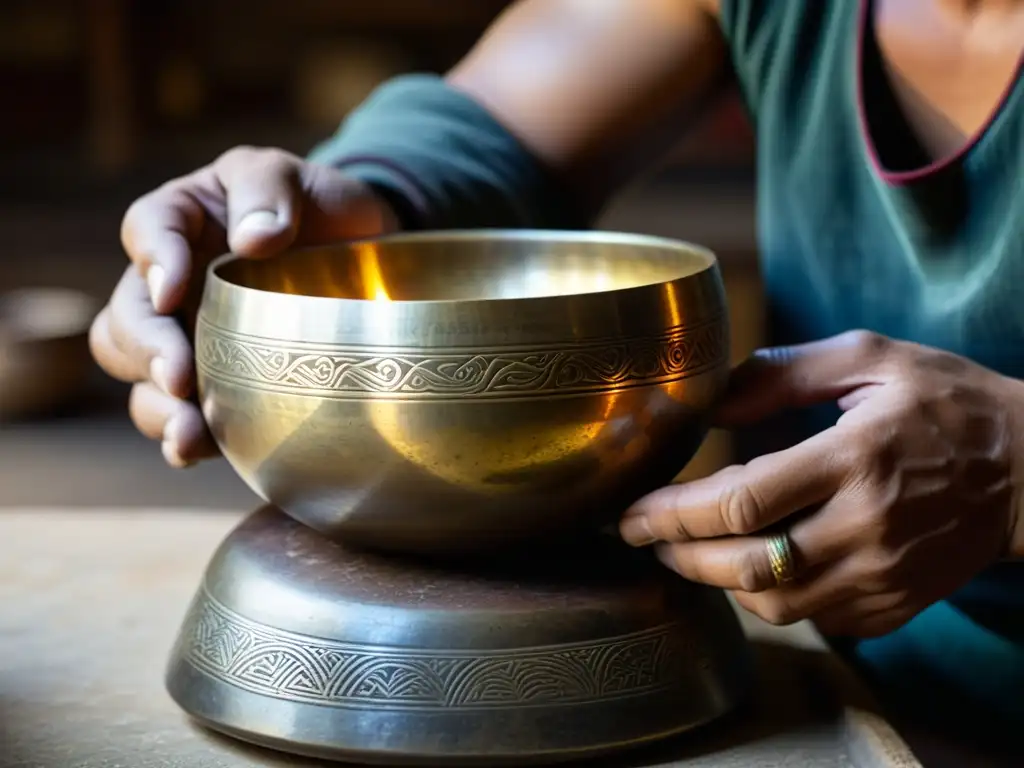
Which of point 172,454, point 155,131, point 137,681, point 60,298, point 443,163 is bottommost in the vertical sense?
point 60,298

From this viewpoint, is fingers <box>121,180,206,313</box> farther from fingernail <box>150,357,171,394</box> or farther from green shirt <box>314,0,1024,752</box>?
green shirt <box>314,0,1024,752</box>

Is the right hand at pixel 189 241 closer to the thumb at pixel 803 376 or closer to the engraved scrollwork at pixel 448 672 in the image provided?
the engraved scrollwork at pixel 448 672

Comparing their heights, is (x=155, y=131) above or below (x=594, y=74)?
below

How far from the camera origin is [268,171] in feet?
2.68

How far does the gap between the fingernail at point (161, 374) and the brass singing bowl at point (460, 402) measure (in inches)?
2.1

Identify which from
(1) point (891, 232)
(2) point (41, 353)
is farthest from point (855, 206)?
(2) point (41, 353)

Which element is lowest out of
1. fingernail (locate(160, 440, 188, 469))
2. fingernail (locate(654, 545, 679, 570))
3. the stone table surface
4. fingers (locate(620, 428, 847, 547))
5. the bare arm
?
the stone table surface

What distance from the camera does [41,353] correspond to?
1938mm

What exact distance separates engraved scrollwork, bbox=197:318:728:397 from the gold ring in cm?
9

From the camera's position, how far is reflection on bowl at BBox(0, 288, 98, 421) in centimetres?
193

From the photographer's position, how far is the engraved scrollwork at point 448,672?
60 centimetres

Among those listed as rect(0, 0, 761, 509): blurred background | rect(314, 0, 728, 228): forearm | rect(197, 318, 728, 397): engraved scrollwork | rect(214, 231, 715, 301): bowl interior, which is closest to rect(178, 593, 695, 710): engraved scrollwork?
rect(197, 318, 728, 397): engraved scrollwork

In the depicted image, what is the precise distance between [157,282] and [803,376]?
0.37m

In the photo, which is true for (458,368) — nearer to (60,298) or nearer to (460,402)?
(460,402)
